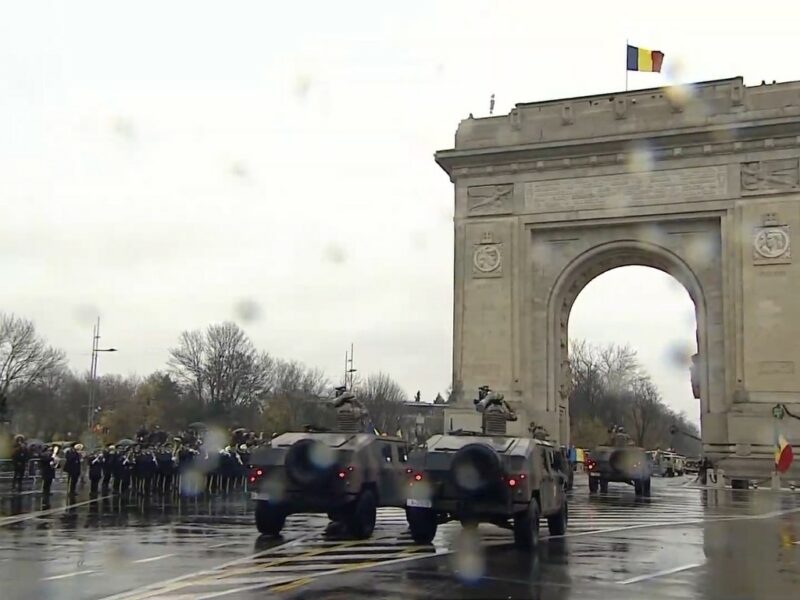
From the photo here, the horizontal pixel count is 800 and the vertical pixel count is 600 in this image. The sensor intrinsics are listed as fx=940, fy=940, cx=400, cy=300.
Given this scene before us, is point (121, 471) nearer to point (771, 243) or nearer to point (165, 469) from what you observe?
point (165, 469)

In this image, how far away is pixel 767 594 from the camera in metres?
10.0

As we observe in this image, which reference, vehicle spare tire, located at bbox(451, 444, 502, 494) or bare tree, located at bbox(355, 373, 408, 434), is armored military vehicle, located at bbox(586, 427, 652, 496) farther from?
bare tree, located at bbox(355, 373, 408, 434)

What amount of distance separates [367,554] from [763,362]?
28.2 meters

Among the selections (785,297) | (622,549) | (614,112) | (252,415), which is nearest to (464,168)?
(614,112)

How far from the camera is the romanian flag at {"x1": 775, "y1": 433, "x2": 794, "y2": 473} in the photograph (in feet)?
112

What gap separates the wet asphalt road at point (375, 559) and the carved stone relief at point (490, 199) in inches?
900

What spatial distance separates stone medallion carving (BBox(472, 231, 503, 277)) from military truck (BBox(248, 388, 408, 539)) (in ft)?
85.3

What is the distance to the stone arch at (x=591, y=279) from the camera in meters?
39.6

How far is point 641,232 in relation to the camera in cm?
4003

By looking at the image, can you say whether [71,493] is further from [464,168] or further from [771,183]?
[771,183]

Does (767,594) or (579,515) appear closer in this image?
(767,594)

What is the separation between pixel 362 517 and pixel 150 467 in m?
13.2

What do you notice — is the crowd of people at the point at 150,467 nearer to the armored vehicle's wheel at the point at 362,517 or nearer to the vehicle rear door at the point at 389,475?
the vehicle rear door at the point at 389,475

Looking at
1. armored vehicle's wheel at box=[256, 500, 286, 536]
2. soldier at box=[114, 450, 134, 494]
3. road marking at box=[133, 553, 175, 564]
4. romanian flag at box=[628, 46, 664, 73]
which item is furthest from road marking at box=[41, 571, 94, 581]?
romanian flag at box=[628, 46, 664, 73]
